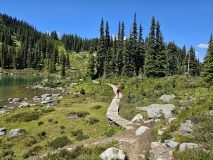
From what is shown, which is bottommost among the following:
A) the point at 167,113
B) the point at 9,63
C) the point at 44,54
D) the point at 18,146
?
the point at 18,146

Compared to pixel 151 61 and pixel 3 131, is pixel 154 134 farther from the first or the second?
pixel 151 61

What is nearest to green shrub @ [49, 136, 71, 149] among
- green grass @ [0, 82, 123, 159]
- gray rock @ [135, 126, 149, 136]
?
green grass @ [0, 82, 123, 159]

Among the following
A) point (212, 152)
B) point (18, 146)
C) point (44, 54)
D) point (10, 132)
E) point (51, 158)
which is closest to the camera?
point (212, 152)

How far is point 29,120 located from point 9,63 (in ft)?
401

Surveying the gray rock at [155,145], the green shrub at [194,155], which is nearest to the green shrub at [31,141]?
the gray rock at [155,145]

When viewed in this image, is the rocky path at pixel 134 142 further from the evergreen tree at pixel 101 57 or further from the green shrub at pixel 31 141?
the evergreen tree at pixel 101 57

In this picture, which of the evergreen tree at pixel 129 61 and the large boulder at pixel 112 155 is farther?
the evergreen tree at pixel 129 61

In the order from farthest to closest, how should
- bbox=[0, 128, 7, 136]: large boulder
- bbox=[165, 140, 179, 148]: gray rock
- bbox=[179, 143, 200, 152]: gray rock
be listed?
1. bbox=[0, 128, 7, 136]: large boulder
2. bbox=[165, 140, 179, 148]: gray rock
3. bbox=[179, 143, 200, 152]: gray rock

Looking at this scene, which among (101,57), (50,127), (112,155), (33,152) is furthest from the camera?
(101,57)

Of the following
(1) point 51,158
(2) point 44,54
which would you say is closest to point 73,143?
(1) point 51,158

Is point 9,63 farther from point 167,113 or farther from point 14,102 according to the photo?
point 167,113

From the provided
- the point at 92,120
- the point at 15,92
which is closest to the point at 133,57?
the point at 15,92

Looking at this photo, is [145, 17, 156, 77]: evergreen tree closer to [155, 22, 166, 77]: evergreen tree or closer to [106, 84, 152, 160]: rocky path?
[155, 22, 166, 77]: evergreen tree

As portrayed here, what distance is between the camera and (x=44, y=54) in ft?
536
